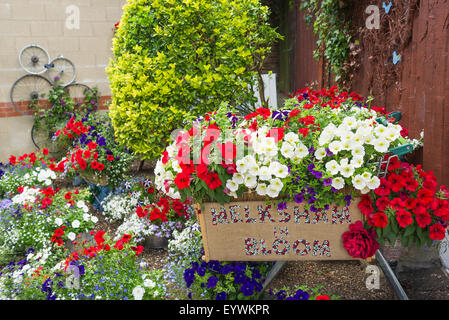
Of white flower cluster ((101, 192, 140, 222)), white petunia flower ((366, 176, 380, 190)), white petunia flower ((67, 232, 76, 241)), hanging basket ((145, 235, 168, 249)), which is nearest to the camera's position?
white petunia flower ((366, 176, 380, 190))

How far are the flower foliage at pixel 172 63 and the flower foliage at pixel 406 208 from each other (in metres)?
2.11

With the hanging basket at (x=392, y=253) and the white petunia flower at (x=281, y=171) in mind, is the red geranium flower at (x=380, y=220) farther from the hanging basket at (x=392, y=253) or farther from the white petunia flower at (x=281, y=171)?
the hanging basket at (x=392, y=253)

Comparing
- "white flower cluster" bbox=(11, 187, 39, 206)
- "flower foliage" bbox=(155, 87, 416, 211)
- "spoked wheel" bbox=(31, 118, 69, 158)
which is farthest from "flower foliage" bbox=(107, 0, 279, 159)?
"spoked wheel" bbox=(31, 118, 69, 158)

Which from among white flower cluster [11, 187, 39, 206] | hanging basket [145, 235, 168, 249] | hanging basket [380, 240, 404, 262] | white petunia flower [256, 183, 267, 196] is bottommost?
hanging basket [145, 235, 168, 249]

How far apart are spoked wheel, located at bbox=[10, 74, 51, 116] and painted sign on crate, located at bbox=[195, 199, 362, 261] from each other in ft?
14.6

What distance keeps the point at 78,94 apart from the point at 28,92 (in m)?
0.65

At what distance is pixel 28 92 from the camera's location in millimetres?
5254

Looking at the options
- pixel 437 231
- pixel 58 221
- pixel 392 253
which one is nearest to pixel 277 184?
pixel 437 231

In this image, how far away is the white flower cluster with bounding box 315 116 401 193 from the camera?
5.17 ft

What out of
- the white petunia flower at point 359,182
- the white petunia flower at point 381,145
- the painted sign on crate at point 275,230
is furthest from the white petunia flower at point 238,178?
the white petunia flower at point 381,145

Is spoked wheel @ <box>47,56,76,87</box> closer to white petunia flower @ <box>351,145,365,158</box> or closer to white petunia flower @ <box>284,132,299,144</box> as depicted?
white petunia flower @ <box>284,132,299,144</box>

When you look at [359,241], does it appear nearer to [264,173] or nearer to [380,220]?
[380,220]
